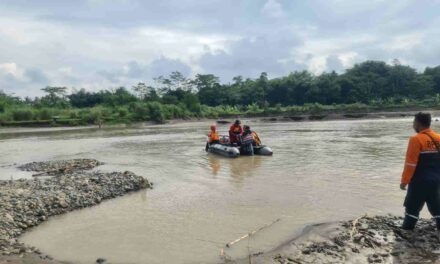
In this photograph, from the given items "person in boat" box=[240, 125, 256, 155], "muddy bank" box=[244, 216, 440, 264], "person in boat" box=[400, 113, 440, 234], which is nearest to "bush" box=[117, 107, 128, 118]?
"person in boat" box=[240, 125, 256, 155]

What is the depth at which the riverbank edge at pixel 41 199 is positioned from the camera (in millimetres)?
7758

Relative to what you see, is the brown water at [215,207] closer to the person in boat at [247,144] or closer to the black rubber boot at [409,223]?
the person in boat at [247,144]

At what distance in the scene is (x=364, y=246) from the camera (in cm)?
718

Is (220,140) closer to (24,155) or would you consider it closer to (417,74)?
(24,155)

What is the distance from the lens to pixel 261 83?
111812 millimetres

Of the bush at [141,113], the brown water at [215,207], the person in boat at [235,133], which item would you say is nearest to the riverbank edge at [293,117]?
the bush at [141,113]

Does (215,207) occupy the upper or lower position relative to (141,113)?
lower

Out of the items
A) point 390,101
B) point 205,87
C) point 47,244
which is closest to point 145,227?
point 47,244

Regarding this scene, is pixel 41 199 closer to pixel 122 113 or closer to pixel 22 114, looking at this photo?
pixel 22 114

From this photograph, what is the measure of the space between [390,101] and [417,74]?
20.1 m

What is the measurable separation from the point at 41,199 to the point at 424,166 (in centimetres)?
877

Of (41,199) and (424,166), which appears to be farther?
(41,199)

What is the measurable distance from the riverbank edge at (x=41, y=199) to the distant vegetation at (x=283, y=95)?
59.0 metres

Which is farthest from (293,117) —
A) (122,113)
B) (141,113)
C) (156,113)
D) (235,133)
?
(235,133)
